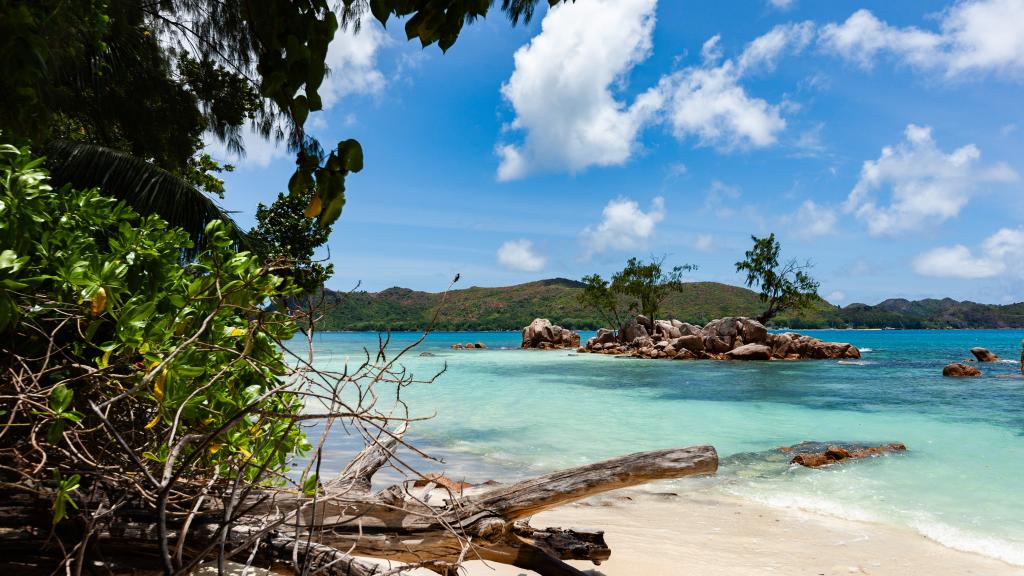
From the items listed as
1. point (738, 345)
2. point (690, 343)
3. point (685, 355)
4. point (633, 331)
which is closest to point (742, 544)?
point (685, 355)

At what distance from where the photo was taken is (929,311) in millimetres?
150500

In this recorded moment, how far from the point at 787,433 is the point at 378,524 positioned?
11.0m

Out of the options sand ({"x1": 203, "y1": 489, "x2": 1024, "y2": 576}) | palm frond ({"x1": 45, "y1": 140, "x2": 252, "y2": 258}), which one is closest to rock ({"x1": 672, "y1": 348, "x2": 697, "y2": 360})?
sand ({"x1": 203, "y1": 489, "x2": 1024, "y2": 576})

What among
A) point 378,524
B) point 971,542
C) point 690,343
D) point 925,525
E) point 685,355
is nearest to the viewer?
point 378,524

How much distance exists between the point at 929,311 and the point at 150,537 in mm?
190069

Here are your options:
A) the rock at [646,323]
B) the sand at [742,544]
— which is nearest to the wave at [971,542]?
the sand at [742,544]

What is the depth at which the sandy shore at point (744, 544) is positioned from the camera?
13.8ft

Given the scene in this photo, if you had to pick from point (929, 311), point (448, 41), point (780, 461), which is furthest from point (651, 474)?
point (929, 311)

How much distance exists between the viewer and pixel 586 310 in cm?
9969

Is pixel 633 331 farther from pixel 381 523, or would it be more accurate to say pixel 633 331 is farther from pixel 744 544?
pixel 381 523

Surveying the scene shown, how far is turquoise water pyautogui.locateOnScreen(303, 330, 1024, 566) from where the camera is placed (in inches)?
256

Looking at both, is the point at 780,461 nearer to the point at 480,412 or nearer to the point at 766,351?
the point at 480,412

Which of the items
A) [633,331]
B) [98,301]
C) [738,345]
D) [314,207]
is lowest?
[738,345]

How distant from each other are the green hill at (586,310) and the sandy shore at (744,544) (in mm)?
83033
